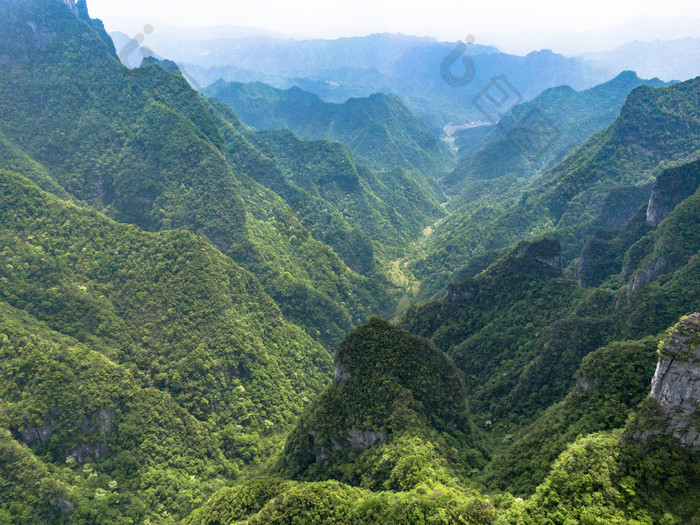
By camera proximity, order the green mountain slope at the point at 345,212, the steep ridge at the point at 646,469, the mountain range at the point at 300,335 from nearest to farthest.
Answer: the steep ridge at the point at 646,469, the mountain range at the point at 300,335, the green mountain slope at the point at 345,212

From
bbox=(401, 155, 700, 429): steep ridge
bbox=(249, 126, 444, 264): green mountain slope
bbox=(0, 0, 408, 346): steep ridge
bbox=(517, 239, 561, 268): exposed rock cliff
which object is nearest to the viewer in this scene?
bbox=(401, 155, 700, 429): steep ridge

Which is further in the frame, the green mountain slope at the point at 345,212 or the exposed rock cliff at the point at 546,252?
the green mountain slope at the point at 345,212

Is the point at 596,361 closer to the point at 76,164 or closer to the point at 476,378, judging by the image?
the point at 476,378

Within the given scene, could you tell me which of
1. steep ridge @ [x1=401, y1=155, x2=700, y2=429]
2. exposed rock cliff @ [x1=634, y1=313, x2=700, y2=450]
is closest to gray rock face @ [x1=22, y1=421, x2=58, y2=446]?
steep ridge @ [x1=401, y1=155, x2=700, y2=429]

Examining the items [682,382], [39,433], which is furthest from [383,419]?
[39,433]

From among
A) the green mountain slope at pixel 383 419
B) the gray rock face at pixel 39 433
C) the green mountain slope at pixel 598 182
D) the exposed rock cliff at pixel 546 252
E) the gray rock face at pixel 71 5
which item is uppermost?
the gray rock face at pixel 71 5

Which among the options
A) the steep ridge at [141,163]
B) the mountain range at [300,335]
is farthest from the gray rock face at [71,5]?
the steep ridge at [141,163]

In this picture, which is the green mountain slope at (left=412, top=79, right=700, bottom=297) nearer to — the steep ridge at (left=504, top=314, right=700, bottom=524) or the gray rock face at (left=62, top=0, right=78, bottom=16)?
the steep ridge at (left=504, top=314, right=700, bottom=524)

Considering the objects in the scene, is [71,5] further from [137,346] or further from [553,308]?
[553,308]

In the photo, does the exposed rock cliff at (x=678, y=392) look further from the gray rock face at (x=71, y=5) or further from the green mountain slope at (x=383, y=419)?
the gray rock face at (x=71, y=5)

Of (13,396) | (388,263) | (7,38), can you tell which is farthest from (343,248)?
(7,38)
